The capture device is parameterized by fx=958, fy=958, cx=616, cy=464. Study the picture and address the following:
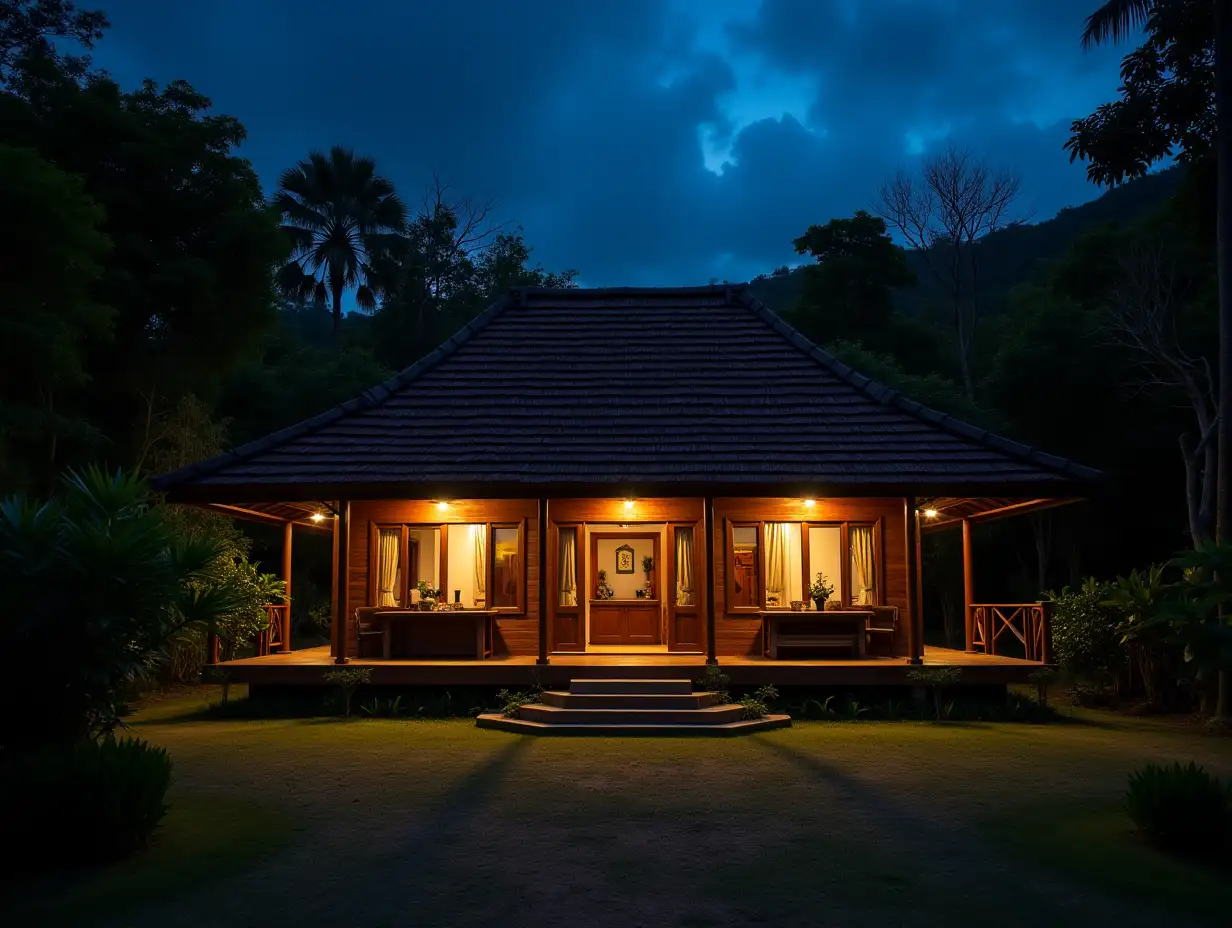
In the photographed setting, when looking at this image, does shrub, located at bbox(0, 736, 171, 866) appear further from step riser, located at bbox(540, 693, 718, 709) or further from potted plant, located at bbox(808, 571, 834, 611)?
potted plant, located at bbox(808, 571, 834, 611)

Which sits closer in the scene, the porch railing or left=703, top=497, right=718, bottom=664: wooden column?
left=703, top=497, right=718, bottom=664: wooden column

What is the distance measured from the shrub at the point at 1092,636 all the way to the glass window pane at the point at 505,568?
767cm

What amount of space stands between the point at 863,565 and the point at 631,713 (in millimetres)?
5020

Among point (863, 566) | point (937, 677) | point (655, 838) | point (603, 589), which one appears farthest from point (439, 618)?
point (655, 838)

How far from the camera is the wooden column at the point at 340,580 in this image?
12492mm

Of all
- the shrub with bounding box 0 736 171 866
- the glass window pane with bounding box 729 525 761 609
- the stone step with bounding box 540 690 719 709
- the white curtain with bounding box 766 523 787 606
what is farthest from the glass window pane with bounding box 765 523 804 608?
the shrub with bounding box 0 736 171 866

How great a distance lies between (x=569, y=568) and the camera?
14.3 metres

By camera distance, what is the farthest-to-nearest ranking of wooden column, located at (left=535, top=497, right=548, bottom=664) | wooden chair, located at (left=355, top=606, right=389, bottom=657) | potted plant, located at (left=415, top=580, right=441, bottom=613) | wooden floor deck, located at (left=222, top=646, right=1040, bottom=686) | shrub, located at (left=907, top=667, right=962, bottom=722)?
potted plant, located at (left=415, top=580, right=441, bottom=613) < wooden chair, located at (left=355, top=606, right=389, bottom=657) < wooden column, located at (left=535, top=497, right=548, bottom=664) < wooden floor deck, located at (left=222, top=646, right=1040, bottom=686) < shrub, located at (left=907, top=667, right=962, bottom=722)

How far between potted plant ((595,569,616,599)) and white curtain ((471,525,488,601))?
1.70m

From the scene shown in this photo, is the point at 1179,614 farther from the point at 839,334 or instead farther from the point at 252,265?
the point at 839,334

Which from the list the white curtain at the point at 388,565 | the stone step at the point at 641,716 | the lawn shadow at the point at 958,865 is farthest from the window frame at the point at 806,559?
the lawn shadow at the point at 958,865

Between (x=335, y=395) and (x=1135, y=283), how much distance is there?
800 inches

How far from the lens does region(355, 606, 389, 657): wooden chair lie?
13.1 metres

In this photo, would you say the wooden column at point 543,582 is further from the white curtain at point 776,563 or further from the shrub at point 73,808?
the shrub at point 73,808
